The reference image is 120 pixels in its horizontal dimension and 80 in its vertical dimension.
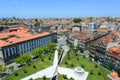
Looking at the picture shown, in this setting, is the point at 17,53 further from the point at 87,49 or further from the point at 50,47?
the point at 87,49

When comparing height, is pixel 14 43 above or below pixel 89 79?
above

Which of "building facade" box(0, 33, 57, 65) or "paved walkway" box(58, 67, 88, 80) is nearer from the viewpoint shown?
"paved walkway" box(58, 67, 88, 80)

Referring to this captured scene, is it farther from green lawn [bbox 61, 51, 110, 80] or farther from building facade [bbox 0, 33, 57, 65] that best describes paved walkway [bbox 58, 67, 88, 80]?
building facade [bbox 0, 33, 57, 65]

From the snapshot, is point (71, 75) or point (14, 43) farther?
point (14, 43)

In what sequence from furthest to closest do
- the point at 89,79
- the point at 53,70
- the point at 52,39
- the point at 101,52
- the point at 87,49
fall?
the point at 52,39 → the point at 87,49 → the point at 101,52 → the point at 53,70 → the point at 89,79

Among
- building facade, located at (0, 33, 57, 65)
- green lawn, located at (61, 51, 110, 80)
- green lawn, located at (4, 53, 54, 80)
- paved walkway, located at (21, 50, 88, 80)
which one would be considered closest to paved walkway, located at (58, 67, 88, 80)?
paved walkway, located at (21, 50, 88, 80)

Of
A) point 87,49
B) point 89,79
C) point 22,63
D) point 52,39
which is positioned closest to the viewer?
point 89,79

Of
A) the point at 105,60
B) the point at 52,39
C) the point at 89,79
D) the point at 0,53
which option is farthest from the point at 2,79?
the point at 52,39

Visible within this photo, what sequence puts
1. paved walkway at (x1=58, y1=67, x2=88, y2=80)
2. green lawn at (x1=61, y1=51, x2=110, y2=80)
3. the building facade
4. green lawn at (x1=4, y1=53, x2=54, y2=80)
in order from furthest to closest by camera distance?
the building facade, green lawn at (x1=61, y1=51, x2=110, y2=80), green lawn at (x1=4, y1=53, x2=54, y2=80), paved walkway at (x1=58, y1=67, x2=88, y2=80)
